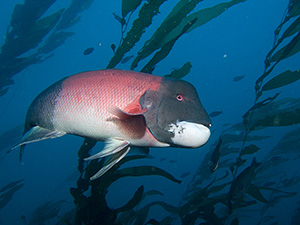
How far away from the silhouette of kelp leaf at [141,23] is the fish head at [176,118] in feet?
4.76

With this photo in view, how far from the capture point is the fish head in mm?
1250

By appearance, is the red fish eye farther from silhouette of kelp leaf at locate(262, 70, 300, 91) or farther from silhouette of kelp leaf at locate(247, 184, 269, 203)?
silhouette of kelp leaf at locate(247, 184, 269, 203)

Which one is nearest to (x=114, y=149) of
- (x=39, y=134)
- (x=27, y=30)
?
(x=39, y=134)

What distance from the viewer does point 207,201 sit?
3699mm

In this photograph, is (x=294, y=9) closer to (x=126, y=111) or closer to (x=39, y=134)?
(x=126, y=111)

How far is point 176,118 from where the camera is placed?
4.17 feet

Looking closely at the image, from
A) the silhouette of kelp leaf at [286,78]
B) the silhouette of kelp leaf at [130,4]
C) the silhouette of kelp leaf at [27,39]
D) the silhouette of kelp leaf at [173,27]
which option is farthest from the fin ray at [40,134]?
the silhouette of kelp leaf at [27,39]

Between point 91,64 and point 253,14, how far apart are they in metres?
56.7

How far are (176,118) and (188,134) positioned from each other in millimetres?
143

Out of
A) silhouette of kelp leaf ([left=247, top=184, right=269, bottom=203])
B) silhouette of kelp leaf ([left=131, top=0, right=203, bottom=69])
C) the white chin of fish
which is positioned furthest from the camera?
silhouette of kelp leaf ([left=247, top=184, right=269, bottom=203])

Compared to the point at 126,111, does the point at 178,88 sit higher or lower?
higher

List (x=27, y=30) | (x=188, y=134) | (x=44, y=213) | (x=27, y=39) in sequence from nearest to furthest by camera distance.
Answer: (x=188, y=134), (x=44, y=213), (x=27, y=30), (x=27, y=39)

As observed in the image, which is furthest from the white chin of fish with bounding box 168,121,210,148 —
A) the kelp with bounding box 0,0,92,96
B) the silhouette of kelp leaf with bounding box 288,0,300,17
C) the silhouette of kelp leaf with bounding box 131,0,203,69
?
the kelp with bounding box 0,0,92,96

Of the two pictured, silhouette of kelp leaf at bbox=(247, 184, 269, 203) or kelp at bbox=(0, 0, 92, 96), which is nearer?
silhouette of kelp leaf at bbox=(247, 184, 269, 203)
